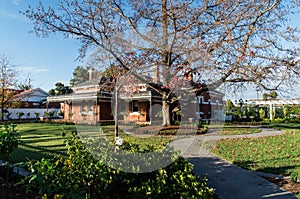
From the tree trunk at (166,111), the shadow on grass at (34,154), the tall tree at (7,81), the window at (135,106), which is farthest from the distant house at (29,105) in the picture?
the tree trunk at (166,111)

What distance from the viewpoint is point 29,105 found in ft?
104

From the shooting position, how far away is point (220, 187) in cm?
374

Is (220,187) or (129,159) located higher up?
(129,159)

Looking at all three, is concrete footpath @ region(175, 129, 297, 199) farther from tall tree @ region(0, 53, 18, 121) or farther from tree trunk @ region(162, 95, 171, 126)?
tall tree @ region(0, 53, 18, 121)

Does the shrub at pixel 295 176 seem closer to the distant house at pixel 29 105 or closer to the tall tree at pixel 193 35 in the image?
the tall tree at pixel 193 35

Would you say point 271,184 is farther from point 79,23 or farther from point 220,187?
point 79,23

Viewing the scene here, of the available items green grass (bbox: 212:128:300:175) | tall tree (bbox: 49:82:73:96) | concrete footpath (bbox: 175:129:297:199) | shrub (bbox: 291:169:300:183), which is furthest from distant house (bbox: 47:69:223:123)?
tall tree (bbox: 49:82:73:96)

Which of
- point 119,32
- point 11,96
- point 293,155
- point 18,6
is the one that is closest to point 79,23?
point 119,32

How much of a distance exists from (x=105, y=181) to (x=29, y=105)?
112 ft

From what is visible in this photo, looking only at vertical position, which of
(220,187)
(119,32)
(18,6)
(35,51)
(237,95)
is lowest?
(220,187)

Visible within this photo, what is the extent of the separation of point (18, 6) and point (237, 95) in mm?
8102

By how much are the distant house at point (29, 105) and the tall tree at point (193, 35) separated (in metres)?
14.1

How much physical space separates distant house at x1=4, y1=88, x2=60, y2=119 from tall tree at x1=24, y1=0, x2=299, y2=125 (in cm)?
1411

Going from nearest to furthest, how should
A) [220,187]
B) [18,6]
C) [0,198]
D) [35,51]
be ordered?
[0,198] → [220,187] → [35,51] → [18,6]
